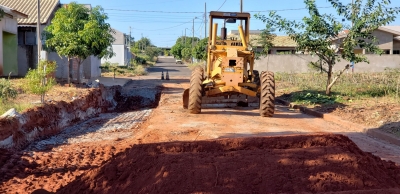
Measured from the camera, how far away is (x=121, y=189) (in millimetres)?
5508

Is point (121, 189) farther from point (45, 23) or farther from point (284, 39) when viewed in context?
point (284, 39)

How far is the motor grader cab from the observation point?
536 inches

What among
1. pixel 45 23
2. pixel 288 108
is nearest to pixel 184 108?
pixel 288 108

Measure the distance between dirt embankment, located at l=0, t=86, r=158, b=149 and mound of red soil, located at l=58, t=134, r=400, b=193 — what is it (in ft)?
13.5

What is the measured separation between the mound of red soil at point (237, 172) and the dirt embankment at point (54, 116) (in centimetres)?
412

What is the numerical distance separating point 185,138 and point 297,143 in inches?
147

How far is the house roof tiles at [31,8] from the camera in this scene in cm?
2812

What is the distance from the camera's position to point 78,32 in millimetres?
21125

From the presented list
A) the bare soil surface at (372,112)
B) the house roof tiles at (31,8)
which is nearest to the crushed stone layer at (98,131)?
the bare soil surface at (372,112)

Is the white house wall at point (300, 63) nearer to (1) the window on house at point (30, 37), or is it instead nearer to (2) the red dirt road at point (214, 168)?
(1) the window on house at point (30, 37)

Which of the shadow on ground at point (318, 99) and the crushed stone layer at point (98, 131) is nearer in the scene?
the crushed stone layer at point (98, 131)

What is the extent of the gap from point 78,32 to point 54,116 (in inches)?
372

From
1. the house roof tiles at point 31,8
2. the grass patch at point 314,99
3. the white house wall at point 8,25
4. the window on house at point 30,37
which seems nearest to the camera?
the grass patch at point 314,99

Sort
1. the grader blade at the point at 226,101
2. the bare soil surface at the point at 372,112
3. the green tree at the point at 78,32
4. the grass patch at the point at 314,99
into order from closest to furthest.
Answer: the bare soil surface at the point at 372,112 → the grader blade at the point at 226,101 → the grass patch at the point at 314,99 → the green tree at the point at 78,32
